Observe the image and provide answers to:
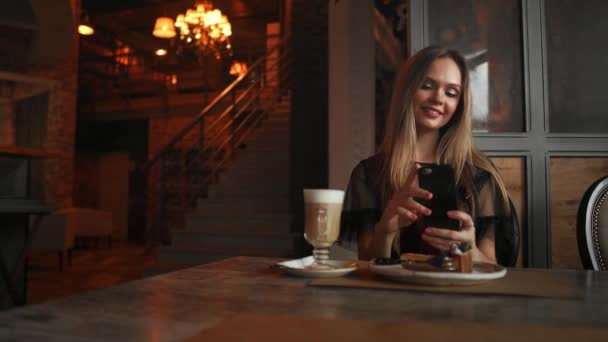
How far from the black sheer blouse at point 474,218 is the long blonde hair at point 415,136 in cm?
5

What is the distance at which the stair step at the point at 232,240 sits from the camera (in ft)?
15.7

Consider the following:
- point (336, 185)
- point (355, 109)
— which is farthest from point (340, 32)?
point (336, 185)

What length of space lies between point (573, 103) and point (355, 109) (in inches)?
71.0

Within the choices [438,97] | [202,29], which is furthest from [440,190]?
[202,29]

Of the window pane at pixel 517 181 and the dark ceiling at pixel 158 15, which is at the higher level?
the dark ceiling at pixel 158 15

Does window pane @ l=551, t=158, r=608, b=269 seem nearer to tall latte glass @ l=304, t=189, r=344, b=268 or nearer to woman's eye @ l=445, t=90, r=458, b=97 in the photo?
woman's eye @ l=445, t=90, r=458, b=97

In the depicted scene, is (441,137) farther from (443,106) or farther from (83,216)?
(83,216)

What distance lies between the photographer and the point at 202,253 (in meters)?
4.54

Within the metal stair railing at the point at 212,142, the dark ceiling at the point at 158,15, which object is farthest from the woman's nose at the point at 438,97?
the dark ceiling at the point at 158,15

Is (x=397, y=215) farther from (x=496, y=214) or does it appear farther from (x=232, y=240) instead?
(x=232, y=240)

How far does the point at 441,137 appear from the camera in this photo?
168 centimetres

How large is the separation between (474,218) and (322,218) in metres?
0.71

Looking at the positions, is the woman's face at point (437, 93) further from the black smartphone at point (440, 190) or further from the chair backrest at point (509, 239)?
the black smartphone at point (440, 190)

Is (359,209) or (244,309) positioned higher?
(359,209)
